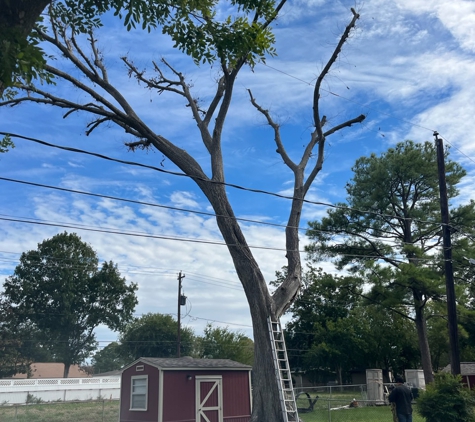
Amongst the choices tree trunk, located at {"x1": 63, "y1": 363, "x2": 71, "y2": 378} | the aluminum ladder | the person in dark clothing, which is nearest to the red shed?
the aluminum ladder

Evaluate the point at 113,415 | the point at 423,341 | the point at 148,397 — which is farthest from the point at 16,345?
the point at 423,341

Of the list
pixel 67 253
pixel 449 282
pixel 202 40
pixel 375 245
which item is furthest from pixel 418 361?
pixel 202 40

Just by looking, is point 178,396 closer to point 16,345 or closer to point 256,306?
point 256,306

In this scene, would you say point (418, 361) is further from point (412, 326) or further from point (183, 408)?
point (183, 408)

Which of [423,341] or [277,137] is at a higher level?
[277,137]

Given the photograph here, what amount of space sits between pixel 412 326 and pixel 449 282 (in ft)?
101

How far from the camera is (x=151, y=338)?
183 ft

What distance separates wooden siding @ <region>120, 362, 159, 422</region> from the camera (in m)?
17.1

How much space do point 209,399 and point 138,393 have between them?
8.52 feet

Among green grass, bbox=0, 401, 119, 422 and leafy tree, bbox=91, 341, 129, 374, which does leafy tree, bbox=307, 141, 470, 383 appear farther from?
leafy tree, bbox=91, 341, 129, 374

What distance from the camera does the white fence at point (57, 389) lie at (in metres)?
33.2

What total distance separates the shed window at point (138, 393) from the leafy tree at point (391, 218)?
12.3 m

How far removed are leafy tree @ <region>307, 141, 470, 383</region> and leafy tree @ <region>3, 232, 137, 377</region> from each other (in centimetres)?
3212

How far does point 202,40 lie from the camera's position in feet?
25.8
